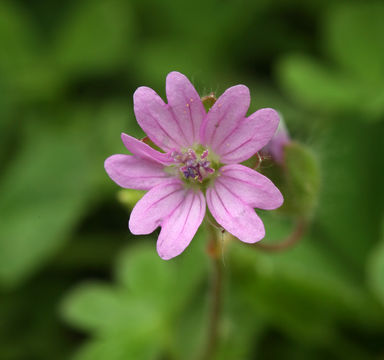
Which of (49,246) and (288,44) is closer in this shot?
(49,246)

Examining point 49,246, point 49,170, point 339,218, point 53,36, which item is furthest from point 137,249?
point 53,36

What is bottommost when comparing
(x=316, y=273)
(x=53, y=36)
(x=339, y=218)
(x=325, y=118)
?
(x=316, y=273)

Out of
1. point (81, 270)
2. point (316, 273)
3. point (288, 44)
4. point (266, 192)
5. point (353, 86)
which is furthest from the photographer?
point (288, 44)

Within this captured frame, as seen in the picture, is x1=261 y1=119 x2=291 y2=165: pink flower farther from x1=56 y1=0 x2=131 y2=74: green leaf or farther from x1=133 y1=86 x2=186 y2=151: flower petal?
x1=56 y1=0 x2=131 y2=74: green leaf

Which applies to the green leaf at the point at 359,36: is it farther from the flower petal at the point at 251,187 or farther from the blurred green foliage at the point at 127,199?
the flower petal at the point at 251,187

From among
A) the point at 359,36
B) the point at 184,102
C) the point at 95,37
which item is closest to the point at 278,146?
the point at 184,102

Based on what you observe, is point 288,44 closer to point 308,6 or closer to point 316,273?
point 308,6

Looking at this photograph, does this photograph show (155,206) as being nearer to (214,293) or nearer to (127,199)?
(127,199)
